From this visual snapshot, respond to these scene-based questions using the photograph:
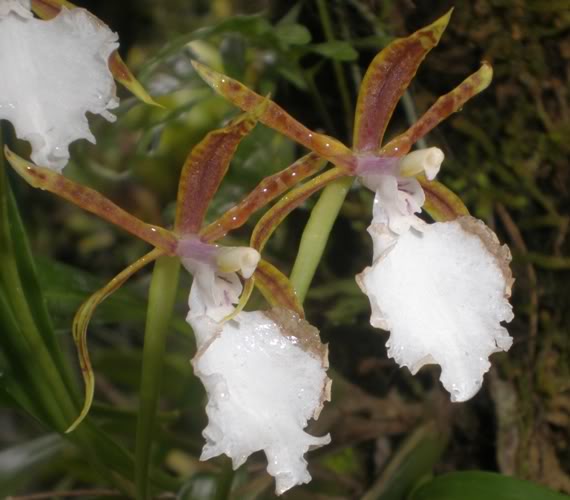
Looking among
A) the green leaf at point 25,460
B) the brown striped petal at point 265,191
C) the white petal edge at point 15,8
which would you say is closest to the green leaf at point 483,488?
the brown striped petal at point 265,191

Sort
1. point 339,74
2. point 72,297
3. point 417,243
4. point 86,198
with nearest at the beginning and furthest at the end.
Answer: point 86,198
point 417,243
point 72,297
point 339,74

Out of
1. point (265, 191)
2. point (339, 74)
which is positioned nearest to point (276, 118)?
point (265, 191)

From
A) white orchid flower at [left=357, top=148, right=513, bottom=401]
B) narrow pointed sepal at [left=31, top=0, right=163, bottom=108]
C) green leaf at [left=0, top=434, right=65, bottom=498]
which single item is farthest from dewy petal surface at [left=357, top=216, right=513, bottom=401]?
green leaf at [left=0, top=434, right=65, bottom=498]

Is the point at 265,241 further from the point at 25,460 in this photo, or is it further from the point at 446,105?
the point at 25,460

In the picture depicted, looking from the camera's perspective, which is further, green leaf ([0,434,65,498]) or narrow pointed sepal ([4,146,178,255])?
green leaf ([0,434,65,498])

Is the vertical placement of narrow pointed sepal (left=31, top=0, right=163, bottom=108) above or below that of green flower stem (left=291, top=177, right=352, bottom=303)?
above

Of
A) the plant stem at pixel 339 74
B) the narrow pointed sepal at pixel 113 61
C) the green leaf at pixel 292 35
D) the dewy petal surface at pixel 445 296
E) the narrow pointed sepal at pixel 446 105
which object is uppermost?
the plant stem at pixel 339 74

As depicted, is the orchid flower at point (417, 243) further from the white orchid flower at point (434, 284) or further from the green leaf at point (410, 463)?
the green leaf at point (410, 463)

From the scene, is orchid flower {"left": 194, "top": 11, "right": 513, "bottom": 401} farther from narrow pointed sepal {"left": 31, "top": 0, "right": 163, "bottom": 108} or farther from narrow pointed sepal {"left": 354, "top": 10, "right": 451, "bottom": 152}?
narrow pointed sepal {"left": 31, "top": 0, "right": 163, "bottom": 108}
